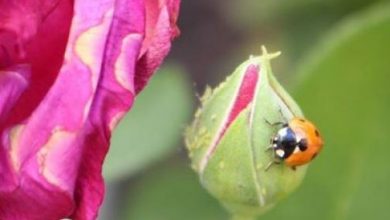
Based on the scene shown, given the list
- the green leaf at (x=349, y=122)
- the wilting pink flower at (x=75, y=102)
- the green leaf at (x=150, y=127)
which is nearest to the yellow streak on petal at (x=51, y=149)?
the wilting pink flower at (x=75, y=102)

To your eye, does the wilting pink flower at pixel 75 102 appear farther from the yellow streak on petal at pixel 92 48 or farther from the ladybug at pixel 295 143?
the ladybug at pixel 295 143

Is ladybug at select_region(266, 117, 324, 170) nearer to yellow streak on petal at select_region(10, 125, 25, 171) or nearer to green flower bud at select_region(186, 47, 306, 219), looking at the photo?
green flower bud at select_region(186, 47, 306, 219)

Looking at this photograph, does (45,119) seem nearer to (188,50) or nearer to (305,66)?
(305,66)

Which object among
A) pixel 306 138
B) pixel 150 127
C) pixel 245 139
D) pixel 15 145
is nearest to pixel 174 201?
pixel 150 127

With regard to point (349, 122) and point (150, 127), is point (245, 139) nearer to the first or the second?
point (349, 122)

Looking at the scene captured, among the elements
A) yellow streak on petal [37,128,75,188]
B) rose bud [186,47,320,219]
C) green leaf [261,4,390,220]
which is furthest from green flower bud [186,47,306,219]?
green leaf [261,4,390,220]

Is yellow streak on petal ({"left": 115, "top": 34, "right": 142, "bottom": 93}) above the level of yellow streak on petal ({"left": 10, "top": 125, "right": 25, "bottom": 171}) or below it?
above

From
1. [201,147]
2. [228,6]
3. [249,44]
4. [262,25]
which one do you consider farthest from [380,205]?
[228,6]
